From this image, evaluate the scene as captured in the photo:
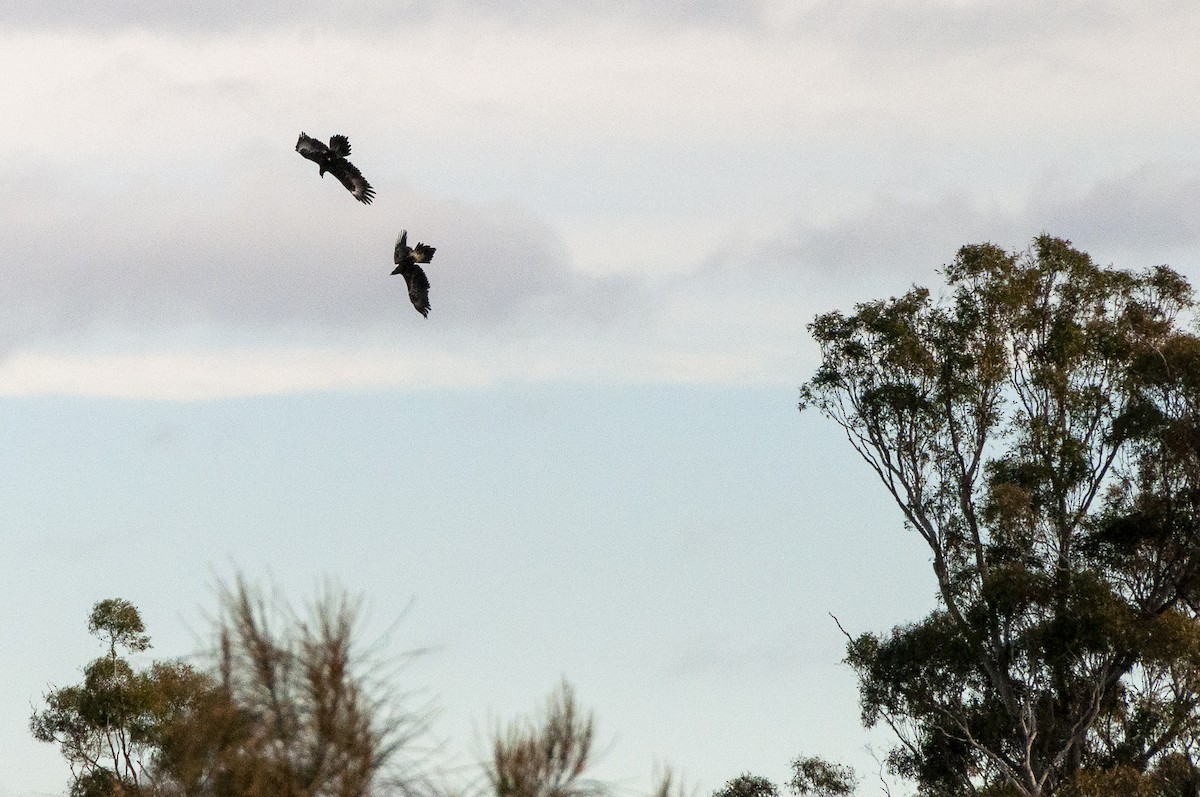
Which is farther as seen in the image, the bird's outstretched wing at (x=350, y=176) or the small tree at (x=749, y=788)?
the small tree at (x=749, y=788)

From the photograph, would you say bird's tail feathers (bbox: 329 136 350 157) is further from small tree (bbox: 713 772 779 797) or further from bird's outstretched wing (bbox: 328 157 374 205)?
small tree (bbox: 713 772 779 797)

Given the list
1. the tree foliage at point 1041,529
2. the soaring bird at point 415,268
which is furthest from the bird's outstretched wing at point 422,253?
the tree foliage at point 1041,529

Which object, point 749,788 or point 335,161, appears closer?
point 335,161

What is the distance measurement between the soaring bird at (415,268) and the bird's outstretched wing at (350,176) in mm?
780

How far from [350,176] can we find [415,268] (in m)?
1.50

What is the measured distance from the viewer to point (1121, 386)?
4403cm

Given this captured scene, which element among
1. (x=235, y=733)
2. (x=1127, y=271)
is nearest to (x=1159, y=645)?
(x=1127, y=271)

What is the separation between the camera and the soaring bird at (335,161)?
2712 centimetres

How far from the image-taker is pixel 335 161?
27188 mm

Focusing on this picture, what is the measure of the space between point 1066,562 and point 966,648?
2.73 meters

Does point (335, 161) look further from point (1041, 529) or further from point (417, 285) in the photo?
point (1041, 529)

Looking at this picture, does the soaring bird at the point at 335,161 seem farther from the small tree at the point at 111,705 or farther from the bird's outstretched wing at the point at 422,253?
the small tree at the point at 111,705

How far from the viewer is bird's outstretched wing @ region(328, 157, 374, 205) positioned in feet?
89.0

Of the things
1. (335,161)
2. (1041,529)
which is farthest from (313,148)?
(1041,529)
